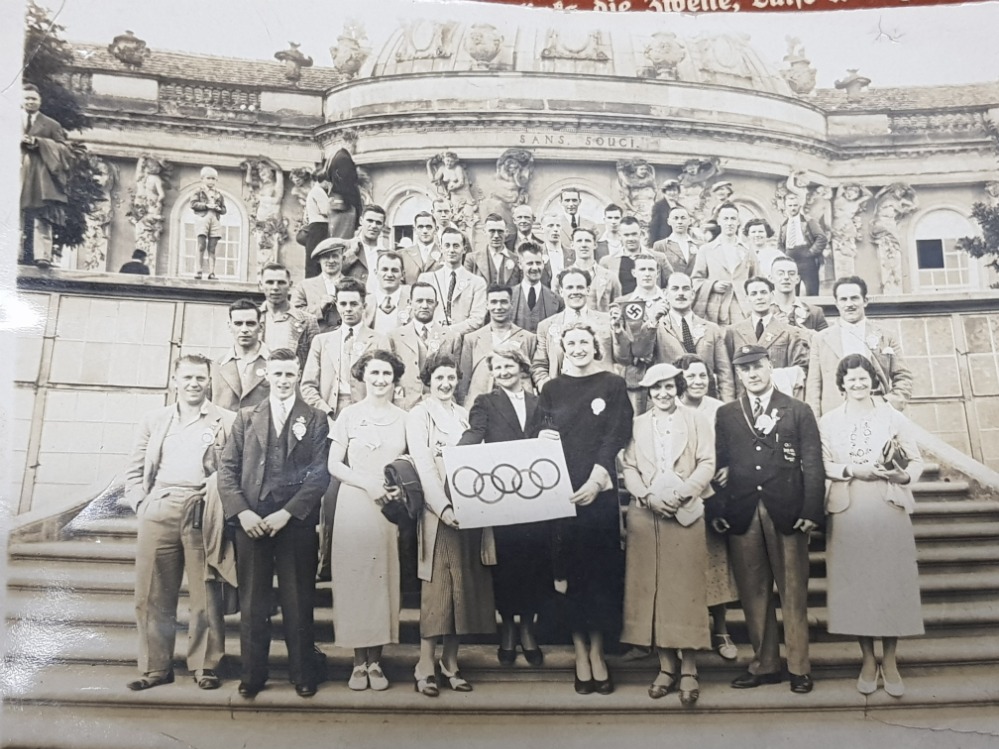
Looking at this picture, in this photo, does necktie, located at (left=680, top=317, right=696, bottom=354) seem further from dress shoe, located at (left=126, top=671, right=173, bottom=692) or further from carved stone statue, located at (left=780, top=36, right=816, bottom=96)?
dress shoe, located at (left=126, top=671, right=173, bottom=692)

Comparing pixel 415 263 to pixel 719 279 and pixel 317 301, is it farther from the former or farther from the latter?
pixel 719 279

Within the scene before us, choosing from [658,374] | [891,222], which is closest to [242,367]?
[658,374]

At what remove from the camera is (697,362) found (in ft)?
13.9

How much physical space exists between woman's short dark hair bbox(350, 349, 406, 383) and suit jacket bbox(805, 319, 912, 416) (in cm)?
242

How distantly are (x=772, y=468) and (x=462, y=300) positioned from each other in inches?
80.7

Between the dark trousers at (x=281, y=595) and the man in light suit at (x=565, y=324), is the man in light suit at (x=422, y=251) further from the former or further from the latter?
the dark trousers at (x=281, y=595)

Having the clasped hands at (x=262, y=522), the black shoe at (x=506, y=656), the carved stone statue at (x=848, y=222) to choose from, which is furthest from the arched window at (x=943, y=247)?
the clasped hands at (x=262, y=522)

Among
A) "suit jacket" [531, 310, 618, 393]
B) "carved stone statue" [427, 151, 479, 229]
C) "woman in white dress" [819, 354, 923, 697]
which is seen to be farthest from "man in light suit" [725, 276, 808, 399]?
"carved stone statue" [427, 151, 479, 229]

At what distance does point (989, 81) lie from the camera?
4.68 meters

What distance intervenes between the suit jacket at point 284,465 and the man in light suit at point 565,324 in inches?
50.9

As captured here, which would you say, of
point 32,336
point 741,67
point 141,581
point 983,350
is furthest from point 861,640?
point 32,336

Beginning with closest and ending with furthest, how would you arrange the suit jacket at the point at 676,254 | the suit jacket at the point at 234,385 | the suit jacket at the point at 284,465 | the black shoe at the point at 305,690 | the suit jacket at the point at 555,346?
1. the black shoe at the point at 305,690
2. the suit jacket at the point at 284,465
3. the suit jacket at the point at 234,385
4. the suit jacket at the point at 555,346
5. the suit jacket at the point at 676,254

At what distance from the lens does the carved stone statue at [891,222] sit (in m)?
4.68

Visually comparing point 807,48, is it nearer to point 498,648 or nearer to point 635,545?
point 635,545
